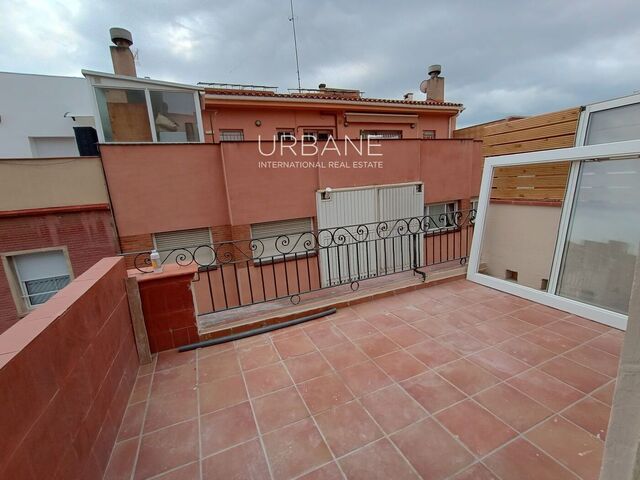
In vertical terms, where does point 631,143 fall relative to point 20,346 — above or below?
above

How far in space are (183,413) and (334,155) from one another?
5.80m

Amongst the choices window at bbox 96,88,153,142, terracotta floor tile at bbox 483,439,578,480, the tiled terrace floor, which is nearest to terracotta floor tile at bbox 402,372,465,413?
the tiled terrace floor

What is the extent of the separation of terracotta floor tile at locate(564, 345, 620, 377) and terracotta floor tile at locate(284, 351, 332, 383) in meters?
1.89

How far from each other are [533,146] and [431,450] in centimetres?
406

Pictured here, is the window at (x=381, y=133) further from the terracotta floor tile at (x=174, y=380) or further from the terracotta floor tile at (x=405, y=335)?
the terracotta floor tile at (x=174, y=380)

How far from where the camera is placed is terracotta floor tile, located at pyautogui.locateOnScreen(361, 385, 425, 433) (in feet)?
5.33

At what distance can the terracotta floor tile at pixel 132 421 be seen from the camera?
1.65 metres

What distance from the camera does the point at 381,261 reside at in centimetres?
714

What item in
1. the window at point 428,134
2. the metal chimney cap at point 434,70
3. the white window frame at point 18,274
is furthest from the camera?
the metal chimney cap at point 434,70

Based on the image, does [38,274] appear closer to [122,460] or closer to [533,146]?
[122,460]

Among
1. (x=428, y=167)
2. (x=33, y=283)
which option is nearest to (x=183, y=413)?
(x=33, y=283)

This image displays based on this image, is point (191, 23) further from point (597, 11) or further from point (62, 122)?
point (597, 11)

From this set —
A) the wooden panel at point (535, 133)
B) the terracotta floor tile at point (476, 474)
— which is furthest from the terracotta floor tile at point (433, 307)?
the wooden panel at point (535, 133)

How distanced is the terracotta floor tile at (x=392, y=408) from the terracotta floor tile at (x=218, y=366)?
107cm
